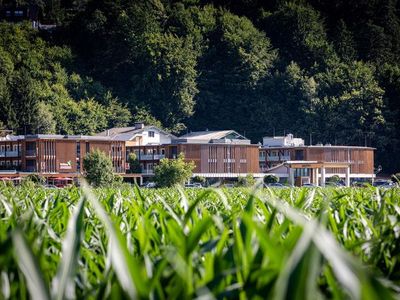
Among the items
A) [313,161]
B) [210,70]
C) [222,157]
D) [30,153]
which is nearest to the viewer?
[30,153]

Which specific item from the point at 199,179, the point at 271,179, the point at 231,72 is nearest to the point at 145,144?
the point at 199,179

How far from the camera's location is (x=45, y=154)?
249ft

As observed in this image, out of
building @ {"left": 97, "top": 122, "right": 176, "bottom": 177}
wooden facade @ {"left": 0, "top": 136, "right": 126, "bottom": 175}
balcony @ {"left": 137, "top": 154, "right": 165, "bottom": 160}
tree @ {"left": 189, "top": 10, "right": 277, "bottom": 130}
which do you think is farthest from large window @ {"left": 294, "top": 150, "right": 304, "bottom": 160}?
tree @ {"left": 189, "top": 10, "right": 277, "bottom": 130}

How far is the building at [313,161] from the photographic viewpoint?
264 feet

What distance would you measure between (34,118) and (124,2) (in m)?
40.1

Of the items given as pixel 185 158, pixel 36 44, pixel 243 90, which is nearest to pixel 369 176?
pixel 185 158

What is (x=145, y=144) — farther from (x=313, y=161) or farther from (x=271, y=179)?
(x=313, y=161)

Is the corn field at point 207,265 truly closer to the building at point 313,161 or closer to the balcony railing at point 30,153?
the balcony railing at point 30,153

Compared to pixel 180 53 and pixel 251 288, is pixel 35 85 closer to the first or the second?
pixel 180 53

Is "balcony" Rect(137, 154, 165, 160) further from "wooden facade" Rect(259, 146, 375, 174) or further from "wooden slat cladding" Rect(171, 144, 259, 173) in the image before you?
"wooden facade" Rect(259, 146, 375, 174)

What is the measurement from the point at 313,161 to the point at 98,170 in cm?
2646

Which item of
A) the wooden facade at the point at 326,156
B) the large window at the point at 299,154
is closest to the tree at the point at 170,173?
the wooden facade at the point at 326,156

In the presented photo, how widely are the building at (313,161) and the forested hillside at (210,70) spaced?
10380 millimetres

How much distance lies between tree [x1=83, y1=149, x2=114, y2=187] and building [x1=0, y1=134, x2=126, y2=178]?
825 cm
